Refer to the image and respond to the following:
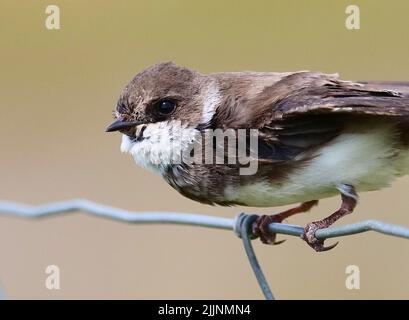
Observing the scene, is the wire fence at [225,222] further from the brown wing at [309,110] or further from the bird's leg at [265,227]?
the brown wing at [309,110]

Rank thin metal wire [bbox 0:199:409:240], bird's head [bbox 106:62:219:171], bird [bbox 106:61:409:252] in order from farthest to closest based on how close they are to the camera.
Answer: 1. bird's head [bbox 106:62:219:171]
2. bird [bbox 106:61:409:252]
3. thin metal wire [bbox 0:199:409:240]

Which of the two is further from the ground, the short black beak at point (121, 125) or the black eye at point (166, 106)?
the black eye at point (166, 106)

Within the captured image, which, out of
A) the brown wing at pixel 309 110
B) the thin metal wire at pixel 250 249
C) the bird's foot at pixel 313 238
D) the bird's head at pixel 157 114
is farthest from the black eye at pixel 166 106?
the bird's foot at pixel 313 238

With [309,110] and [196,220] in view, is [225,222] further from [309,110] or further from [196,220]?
[309,110]

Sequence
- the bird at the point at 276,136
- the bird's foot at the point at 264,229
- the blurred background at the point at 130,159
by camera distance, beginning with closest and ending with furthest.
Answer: the bird at the point at 276,136 → the bird's foot at the point at 264,229 → the blurred background at the point at 130,159

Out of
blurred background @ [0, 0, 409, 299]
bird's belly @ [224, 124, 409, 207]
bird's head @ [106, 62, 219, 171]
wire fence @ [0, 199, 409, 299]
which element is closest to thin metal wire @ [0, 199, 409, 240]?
wire fence @ [0, 199, 409, 299]

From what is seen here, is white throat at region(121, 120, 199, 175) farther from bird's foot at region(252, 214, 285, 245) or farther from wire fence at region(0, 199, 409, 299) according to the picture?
bird's foot at region(252, 214, 285, 245)
